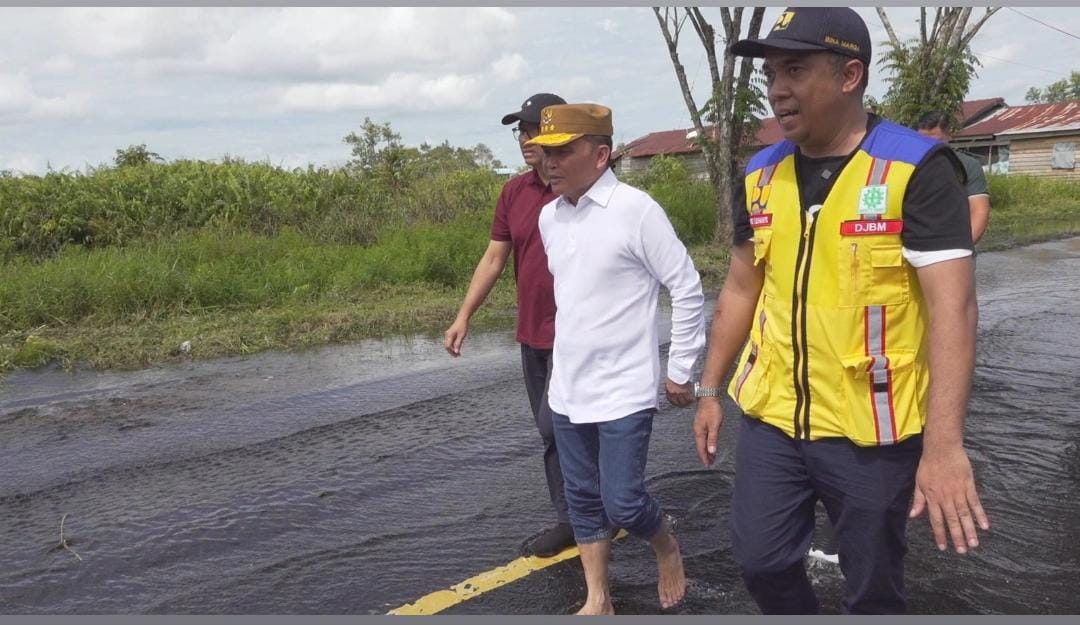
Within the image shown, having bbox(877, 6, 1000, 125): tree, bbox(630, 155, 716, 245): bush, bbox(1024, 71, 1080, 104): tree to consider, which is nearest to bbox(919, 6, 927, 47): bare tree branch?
bbox(877, 6, 1000, 125): tree

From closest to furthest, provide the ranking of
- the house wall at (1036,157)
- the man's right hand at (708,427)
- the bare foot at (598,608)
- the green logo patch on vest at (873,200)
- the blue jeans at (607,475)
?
the green logo patch on vest at (873,200), the man's right hand at (708,427), the blue jeans at (607,475), the bare foot at (598,608), the house wall at (1036,157)

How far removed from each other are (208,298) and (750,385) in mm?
9086

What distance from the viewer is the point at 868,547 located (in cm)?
249

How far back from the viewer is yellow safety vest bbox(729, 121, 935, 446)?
2389 millimetres

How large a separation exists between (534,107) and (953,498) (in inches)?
96.4

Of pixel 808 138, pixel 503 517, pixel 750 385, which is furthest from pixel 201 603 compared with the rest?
pixel 808 138

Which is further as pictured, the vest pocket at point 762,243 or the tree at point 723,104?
the tree at point 723,104

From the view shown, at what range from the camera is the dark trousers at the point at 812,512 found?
2.46 m

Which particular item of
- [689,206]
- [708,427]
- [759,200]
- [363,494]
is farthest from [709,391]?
[689,206]

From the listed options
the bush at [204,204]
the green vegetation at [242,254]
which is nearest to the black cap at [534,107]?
the green vegetation at [242,254]

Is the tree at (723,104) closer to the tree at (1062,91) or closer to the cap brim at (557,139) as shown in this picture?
the cap brim at (557,139)

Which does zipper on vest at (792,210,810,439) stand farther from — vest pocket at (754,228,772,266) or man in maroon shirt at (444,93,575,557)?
man in maroon shirt at (444,93,575,557)

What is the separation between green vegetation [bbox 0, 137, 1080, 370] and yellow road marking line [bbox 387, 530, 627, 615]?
221 inches

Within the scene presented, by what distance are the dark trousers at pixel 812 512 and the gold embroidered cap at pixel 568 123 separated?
1.23 metres
